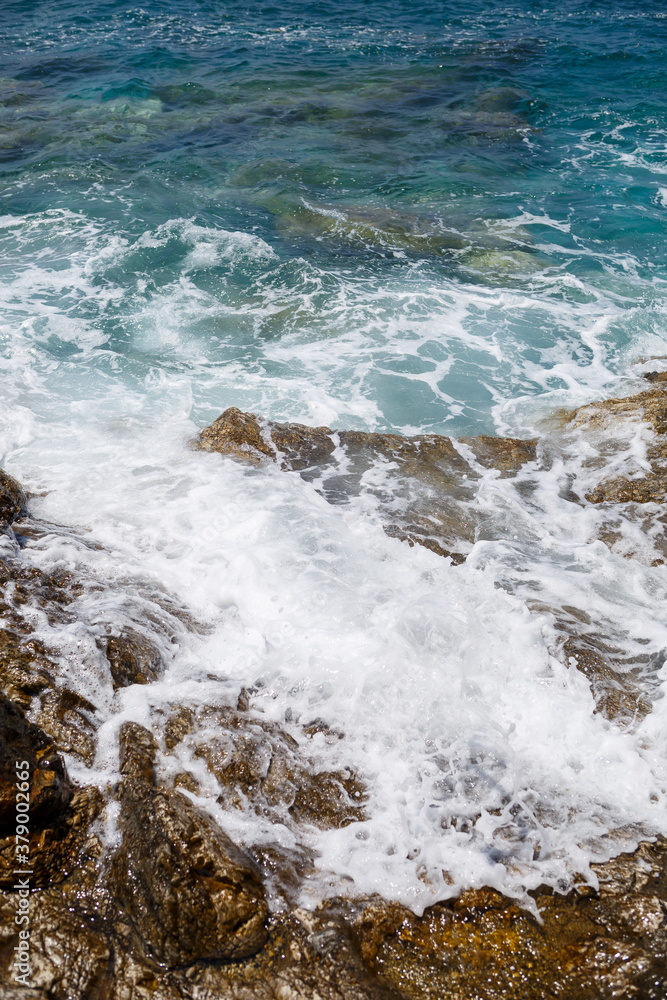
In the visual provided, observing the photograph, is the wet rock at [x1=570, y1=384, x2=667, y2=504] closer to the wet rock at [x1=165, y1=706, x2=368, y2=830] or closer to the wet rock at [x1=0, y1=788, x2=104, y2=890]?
the wet rock at [x1=165, y1=706, x2=368, y2=830]

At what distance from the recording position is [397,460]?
717 cm

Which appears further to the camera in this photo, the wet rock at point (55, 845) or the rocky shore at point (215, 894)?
the wet rock at point (55, 845)

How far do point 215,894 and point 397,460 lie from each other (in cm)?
497

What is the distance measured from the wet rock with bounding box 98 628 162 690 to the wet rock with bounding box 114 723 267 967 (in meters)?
0.92

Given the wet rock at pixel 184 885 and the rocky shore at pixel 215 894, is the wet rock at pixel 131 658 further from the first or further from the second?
the wet rock at pixel 184 885

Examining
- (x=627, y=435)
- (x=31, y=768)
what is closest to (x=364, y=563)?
(x=31, y=768)

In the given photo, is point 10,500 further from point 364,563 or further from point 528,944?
point 528,944

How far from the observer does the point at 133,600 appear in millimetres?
4816

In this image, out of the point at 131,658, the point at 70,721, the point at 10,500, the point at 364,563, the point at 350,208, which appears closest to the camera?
the point at 70,721

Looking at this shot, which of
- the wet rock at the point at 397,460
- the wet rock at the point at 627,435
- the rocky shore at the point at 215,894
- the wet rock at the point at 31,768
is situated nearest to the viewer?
the rocky shore at the point at 215,894

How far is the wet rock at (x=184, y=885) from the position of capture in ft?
9.30

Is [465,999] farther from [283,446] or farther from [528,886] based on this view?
[283,446]

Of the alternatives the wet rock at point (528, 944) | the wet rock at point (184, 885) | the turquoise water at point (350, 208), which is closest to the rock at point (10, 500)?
the wet rock at point (184, 885)

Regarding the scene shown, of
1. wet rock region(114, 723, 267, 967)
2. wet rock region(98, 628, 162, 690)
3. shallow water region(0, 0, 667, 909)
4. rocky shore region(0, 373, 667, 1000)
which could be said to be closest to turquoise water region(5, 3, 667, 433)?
shallow water region(0, 0, 667, 909)
